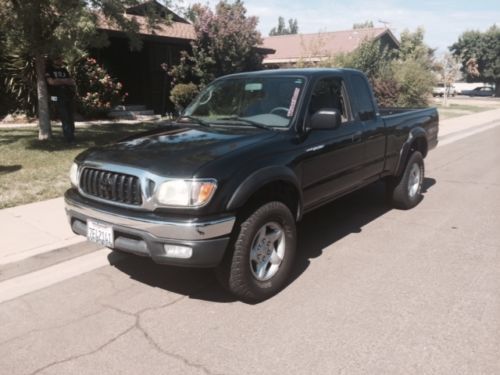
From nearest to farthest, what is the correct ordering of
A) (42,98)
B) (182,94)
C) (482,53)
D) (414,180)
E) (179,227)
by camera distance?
(179,227) → (414,180) → (42,98) → (182,94) → (482,53)

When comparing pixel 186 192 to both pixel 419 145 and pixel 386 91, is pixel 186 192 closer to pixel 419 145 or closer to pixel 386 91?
pixel 419 145

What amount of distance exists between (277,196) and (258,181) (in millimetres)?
462

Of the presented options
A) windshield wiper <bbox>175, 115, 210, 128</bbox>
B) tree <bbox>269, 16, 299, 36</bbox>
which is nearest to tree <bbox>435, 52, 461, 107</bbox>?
windshield wiper <bbox>175, 115, 210, 128</bbox>

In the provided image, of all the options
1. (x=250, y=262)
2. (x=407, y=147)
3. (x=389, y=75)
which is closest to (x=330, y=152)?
(x=250, y=262)

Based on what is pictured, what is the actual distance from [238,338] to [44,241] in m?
2.65

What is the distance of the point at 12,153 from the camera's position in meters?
9.38

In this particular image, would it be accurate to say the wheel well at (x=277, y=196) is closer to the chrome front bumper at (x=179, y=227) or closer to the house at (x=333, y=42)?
the chrome front bumper at (x=179, y=227)

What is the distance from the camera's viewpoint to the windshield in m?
4.46

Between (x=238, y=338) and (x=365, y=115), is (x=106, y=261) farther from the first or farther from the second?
(x=365, y=115)

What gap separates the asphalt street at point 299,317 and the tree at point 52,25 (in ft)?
19.5

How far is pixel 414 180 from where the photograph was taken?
6.80 metres

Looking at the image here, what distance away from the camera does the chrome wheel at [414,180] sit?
6.64 metres

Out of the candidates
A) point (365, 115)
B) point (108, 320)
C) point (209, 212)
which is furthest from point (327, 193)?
point (108, 320)

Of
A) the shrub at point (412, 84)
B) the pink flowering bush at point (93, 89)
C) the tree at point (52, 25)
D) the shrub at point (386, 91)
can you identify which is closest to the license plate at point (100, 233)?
the tree at point (52, 25)
